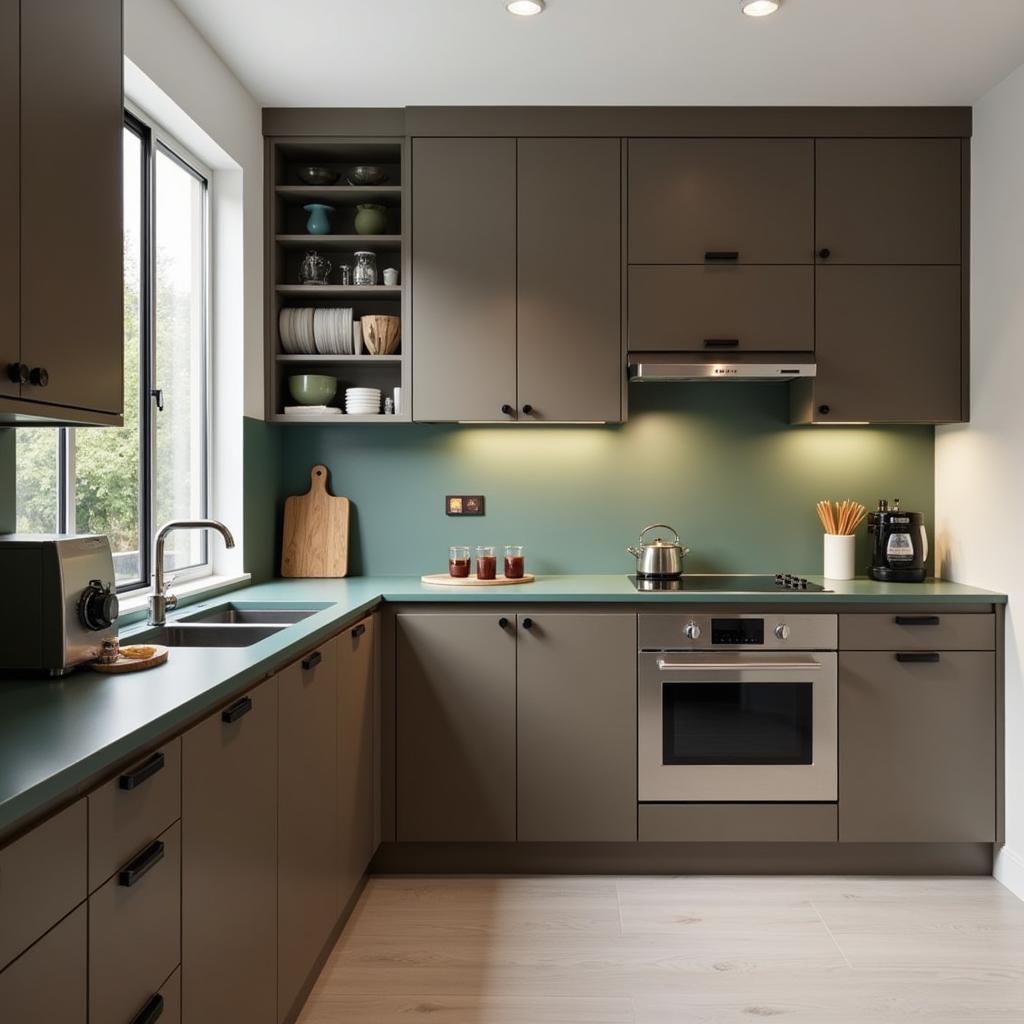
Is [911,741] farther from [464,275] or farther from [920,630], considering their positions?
[464,275]

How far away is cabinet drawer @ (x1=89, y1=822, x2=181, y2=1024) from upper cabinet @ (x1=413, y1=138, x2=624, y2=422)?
2.22 metres

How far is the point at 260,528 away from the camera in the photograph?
137 inches

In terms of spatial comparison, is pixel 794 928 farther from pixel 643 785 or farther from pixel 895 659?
pixel 895 659

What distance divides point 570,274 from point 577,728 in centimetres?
162

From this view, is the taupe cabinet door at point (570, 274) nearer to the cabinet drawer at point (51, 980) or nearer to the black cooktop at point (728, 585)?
the black cooktop at point (728, 585)

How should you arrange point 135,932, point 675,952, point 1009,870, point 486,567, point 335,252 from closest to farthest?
point 135,932 → point 675,952 → point 1009,870 → point 486,567 → point 335,252

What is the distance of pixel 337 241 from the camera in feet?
11.4

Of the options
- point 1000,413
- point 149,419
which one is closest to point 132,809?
point 149,419

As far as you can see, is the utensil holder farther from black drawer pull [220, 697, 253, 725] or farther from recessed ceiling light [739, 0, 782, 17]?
black drawer pull [220, 697, 253, 725]

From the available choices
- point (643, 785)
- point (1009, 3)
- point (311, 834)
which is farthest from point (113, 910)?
point (1009, 3)

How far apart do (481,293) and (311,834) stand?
1981 millimetres

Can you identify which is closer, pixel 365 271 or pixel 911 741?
pixel 911 741

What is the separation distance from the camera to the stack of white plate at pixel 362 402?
3506 mm

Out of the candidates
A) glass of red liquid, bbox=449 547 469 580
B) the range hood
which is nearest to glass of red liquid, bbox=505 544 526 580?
glass of red liquid, bbox=449 547 469 580
